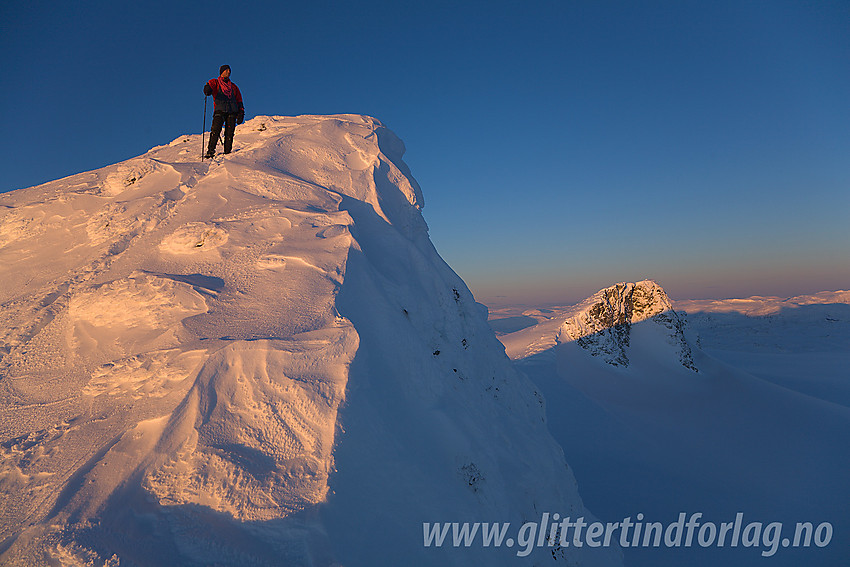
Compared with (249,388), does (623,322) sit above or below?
below

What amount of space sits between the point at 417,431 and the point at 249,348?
172 cm

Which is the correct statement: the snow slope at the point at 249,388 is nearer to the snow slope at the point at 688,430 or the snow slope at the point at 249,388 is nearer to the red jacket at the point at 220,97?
the red jacket at the point at 220,97

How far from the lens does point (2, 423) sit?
3.03m

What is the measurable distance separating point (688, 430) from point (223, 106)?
57.7 ft

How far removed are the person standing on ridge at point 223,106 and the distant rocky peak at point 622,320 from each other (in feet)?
57.6

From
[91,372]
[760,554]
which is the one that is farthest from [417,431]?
[760,554]

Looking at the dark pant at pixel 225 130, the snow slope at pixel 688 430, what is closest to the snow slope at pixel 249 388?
the dark pant at pixel 225 130

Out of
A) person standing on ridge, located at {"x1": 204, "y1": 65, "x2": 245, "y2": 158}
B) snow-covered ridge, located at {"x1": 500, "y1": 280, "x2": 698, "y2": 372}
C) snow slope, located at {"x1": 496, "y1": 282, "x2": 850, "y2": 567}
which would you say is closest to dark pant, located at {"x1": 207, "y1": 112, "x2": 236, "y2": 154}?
person standing on ridge, located at {"x1": 204, "y1": 65, "x2": 245, "y2": 158}

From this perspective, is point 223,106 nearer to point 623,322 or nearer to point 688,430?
point 688,430

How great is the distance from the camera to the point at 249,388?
2.89 metres

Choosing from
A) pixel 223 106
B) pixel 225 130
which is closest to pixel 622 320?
pixel 225 130

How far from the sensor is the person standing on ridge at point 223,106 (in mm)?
7422

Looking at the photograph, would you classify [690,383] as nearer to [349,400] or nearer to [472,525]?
[472,525]

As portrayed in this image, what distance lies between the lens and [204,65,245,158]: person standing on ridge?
24.3 ft
